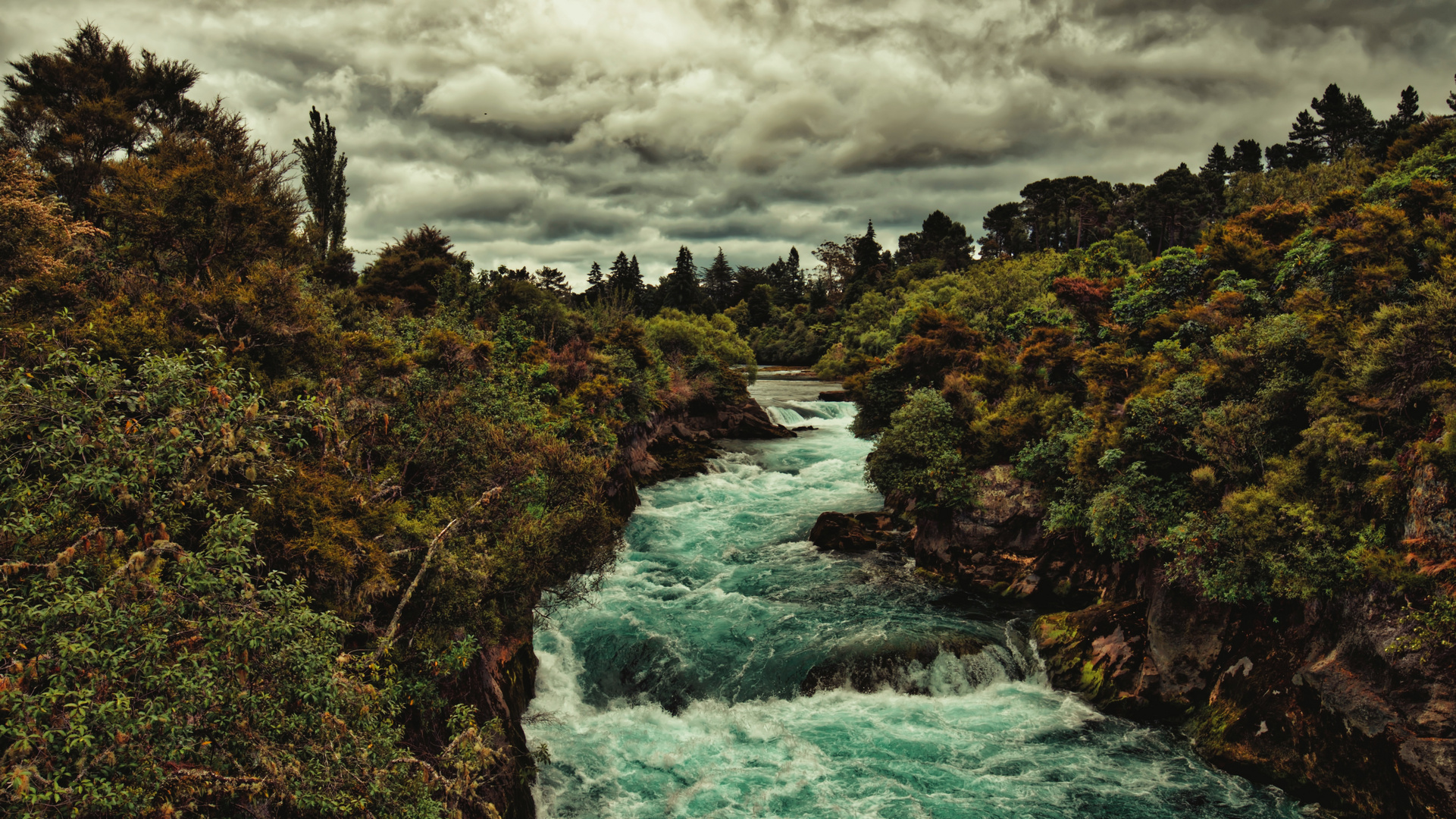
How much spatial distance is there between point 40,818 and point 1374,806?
16.9 meters

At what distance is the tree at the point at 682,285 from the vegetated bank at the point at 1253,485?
75.6 metres

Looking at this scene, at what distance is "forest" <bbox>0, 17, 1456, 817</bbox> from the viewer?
19.0 feet

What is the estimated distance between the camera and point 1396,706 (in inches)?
410

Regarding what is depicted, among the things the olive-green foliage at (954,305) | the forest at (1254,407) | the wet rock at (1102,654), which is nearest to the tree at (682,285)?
the olive-green foliage at (954,305)

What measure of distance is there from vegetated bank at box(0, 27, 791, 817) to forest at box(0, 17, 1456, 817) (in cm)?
6

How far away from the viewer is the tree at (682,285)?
3856 inches

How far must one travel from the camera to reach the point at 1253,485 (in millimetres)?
13336

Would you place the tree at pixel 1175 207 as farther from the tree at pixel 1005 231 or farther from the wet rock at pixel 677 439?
the wet rock at pixel 677 439

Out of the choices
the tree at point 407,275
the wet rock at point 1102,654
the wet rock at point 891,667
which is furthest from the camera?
the tree at point 407,275

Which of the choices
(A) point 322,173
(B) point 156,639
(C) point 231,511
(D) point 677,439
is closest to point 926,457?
(C) point 231,511

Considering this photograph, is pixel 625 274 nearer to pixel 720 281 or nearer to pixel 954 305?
pixel 720 281

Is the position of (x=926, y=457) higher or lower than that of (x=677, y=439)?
higher

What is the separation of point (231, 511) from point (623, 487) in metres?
20.2

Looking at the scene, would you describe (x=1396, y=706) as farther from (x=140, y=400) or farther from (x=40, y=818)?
(x=140, y=400)
